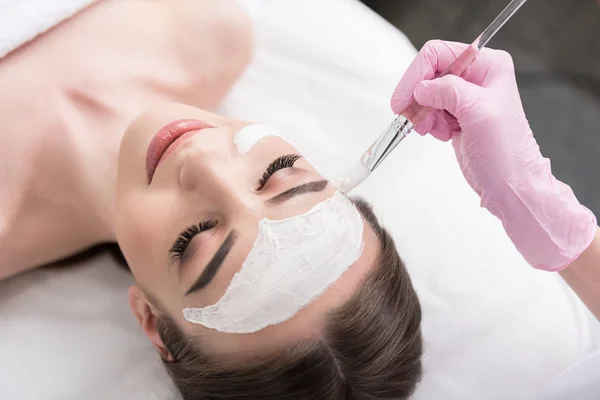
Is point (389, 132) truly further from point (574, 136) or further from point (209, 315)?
point (574, 136)

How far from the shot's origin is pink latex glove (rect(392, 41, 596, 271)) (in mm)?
820

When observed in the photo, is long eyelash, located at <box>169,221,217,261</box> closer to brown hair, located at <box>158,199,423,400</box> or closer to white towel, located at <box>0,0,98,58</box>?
brown hair, located at <box>158,199,423,400</box>

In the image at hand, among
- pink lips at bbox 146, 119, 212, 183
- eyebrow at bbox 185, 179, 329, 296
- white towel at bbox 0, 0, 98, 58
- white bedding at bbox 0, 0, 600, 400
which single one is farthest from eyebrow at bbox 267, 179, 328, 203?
white towel at bbox 0, 0, 98, 58

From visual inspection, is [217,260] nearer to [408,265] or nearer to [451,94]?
[451,94]

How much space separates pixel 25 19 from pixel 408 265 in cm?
86

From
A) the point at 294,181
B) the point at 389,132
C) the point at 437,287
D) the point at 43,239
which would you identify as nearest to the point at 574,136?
the point at 437,287

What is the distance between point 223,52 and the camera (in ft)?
3.66

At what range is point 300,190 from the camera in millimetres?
779

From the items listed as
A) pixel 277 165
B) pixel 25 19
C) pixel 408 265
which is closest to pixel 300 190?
pixel 277 165

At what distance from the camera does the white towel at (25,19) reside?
3.20 feet

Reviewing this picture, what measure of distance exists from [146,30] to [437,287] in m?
0.78

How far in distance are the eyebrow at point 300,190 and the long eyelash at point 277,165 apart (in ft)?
0.12

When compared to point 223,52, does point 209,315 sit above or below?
below

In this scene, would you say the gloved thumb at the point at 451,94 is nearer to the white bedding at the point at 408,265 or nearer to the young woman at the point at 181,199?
the young woman at the point at 181,199
